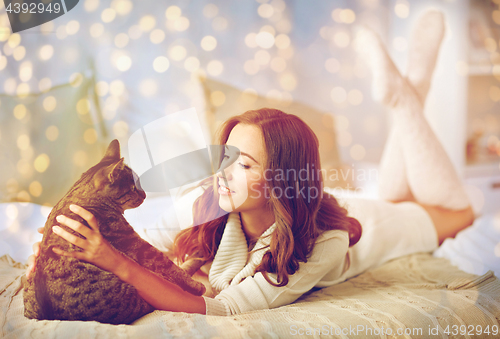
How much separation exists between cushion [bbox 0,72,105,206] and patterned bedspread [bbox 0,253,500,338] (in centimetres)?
14

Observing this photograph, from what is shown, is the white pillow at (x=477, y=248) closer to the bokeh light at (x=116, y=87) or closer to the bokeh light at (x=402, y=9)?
the bokeh light at (x=402, y=9)

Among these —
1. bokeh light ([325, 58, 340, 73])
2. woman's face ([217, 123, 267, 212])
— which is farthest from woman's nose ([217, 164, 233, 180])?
bokeh light ([325, 58, 340, 73])

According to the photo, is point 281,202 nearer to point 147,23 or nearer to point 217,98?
point 217,98

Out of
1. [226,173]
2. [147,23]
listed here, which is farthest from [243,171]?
[147,23]

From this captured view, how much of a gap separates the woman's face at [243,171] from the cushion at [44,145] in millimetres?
220

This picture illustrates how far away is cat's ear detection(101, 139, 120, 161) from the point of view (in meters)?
0.52

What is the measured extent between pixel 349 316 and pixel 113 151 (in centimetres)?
52

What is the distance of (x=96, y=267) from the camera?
471 millimetres

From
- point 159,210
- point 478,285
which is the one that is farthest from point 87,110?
point 478,285

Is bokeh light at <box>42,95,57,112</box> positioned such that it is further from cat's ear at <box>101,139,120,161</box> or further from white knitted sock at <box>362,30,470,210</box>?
white knitted sock at <box>362,30,470,210</box>

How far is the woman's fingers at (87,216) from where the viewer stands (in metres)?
0.48

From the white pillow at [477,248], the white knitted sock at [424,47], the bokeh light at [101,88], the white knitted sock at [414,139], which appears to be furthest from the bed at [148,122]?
the white knitted sock at [424,47]

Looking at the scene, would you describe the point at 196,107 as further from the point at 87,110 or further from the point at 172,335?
the point at 172,335

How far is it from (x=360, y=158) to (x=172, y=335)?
2.10 ft
